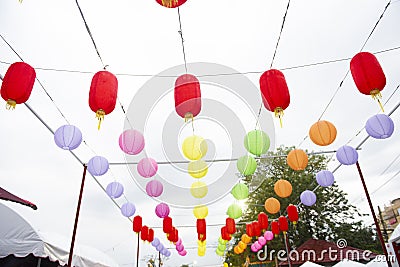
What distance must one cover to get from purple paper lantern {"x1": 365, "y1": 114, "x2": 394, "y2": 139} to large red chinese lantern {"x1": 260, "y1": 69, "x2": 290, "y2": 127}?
2.31m

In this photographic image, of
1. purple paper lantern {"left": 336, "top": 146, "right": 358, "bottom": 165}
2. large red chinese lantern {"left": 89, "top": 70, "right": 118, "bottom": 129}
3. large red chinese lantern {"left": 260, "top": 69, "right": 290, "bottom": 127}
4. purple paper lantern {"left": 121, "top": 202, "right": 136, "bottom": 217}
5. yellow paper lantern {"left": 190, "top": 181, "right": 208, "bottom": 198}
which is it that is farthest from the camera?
purple paper lantern {"left": 121, "top": 202, "right": 136, "bottom": 217}

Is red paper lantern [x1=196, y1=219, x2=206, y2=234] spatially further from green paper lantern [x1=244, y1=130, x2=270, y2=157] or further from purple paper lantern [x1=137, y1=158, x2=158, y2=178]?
green paper lantern [x1=244, y1=130, x2=270, y2=157]

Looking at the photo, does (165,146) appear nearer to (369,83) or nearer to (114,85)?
(114,85)

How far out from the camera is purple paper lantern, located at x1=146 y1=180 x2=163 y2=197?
20.3 feet

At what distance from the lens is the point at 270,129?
5379mm

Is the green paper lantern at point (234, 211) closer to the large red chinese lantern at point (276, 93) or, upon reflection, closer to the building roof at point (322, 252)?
the large red chinese lantern at point (276, 93)

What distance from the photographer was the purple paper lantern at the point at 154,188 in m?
6.18

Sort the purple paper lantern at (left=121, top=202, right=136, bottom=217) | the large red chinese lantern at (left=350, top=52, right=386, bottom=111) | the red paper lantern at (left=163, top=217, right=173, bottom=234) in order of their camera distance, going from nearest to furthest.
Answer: the large red chinese lantern at (left=350, top=52, right=386, bottom=111) < the purple paper lantern at (left=121, top=202, right=136, bottom=217) < the red paper lantern at (left=163, top=217, right=173, bottom=234)

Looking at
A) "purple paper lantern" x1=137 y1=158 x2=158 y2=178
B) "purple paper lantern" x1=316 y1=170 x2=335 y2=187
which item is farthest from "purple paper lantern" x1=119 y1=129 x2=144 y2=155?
"purple paper lantern" x1=316 y1=170 x2=335 y2=187

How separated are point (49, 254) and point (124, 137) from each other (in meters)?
2.37

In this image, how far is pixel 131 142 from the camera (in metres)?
4.33

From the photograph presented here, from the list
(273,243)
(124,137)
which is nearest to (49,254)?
(124,137)

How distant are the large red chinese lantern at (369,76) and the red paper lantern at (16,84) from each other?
134 inches

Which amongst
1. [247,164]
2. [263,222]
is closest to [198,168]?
[247,164]
